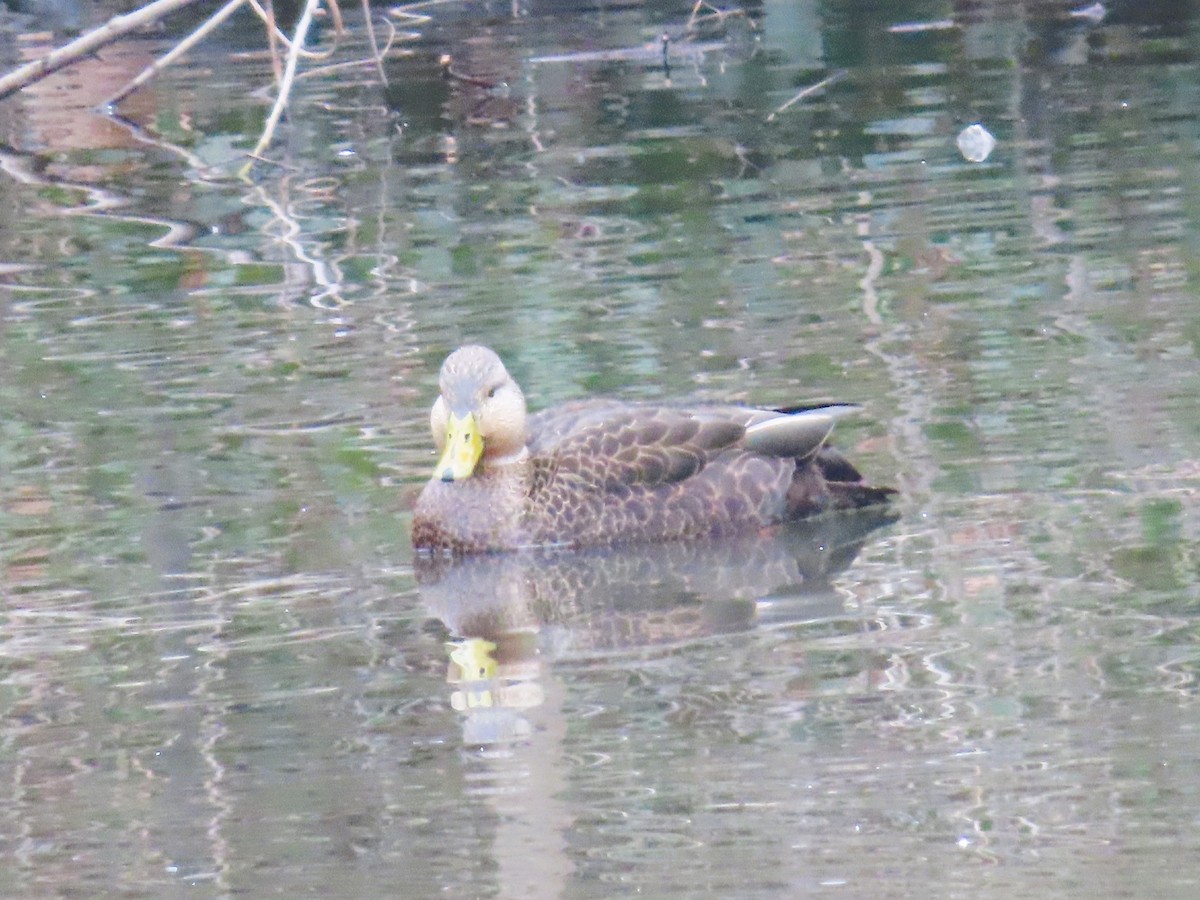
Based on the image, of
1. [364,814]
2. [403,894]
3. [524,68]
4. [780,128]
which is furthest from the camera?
[524,68]

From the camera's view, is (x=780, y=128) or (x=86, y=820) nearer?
(x=86, y=820)

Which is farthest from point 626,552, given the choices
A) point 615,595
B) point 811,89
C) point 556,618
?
point 811,89

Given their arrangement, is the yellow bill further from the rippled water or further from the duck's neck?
the rippled water

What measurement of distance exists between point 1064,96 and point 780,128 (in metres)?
1.68

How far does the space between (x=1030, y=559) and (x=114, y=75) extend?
1284 cm

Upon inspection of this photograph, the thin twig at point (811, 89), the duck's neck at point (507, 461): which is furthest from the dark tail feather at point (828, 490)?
the thin twig at point (811, 89)

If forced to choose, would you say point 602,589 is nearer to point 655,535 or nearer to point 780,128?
point 655,535

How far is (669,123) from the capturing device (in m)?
14.1

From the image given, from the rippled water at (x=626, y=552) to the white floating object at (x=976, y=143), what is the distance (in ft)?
0.55

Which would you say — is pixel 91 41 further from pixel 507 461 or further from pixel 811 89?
pixel 811 89

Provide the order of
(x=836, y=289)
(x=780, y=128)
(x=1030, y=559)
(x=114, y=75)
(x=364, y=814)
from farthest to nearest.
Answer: (x=114, y=75)
(x=780, y=128)
(x=836, y=289)
(x=1030, y=559)
(x=364, y=814)

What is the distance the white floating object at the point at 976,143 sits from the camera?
1235 cm

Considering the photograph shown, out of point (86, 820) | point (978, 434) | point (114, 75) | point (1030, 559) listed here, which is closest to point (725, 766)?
point (86, 820)

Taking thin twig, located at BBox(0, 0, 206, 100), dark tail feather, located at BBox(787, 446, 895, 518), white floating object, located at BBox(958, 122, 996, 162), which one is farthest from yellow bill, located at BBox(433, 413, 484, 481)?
white floating object, located at BBox(958, 122, 996, 162)
